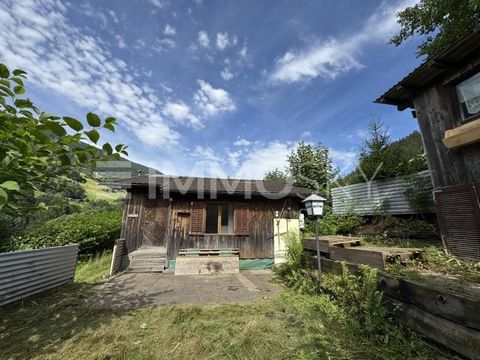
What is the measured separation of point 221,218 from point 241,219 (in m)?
0.91

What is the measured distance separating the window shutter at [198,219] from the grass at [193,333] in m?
4.57

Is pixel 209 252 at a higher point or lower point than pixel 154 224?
lower

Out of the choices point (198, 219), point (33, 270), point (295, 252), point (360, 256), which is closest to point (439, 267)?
point (360, 256)

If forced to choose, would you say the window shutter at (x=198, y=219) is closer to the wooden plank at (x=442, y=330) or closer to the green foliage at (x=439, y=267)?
the green foliage at (x=439, y=267)

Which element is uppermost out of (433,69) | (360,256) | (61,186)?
(433,69)

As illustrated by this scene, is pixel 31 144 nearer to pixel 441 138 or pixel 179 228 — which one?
pixel 441 138

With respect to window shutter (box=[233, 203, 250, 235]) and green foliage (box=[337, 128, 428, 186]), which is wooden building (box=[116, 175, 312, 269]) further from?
green foliage (box=[337, 128, 428, 186])

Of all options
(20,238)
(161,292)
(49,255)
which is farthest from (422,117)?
(20,238)

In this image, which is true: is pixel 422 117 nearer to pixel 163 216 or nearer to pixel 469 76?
pixel 469 76

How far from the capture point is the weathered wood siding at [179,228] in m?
9.48

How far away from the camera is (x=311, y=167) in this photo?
741 inches

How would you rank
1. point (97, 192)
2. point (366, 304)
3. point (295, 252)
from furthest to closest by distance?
point (97, 192) → point (295, 252) → point (366, 304)

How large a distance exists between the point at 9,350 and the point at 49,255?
3153mm

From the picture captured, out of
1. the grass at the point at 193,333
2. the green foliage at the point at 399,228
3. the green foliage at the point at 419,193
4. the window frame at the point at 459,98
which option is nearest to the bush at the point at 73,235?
the grass at the point at 193,333
